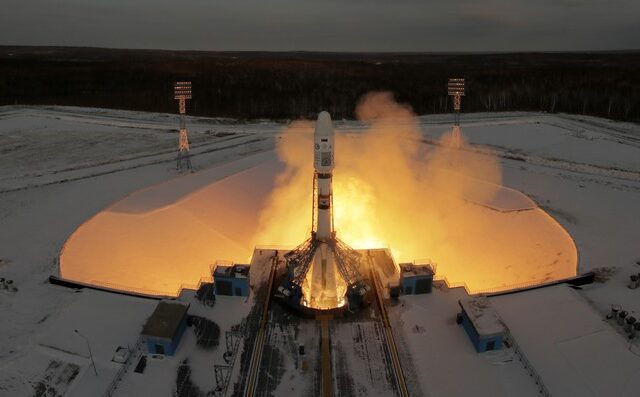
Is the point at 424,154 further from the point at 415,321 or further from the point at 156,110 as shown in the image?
the point at 156,110

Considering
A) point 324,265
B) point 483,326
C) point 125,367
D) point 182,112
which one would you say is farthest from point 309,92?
point 125,367

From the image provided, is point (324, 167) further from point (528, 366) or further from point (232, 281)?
point (528, 366)

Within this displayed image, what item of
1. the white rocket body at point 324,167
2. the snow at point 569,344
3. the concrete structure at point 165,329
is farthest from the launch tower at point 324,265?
the snow at point 569,344

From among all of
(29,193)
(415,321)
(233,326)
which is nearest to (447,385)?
(415,321)

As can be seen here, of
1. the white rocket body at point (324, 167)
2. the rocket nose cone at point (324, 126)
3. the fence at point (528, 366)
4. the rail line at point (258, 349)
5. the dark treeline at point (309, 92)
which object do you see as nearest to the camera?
the fence at point (528, 366)

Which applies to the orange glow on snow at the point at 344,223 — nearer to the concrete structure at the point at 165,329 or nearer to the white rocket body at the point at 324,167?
the concrete structure at the point at 165,329

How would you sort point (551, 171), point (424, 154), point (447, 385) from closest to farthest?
point (447, 385) → point (551, 171) → point (424, 154)
